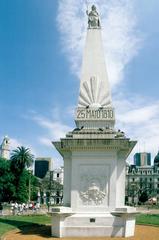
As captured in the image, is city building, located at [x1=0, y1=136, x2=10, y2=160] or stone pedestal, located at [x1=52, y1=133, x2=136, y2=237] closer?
stone pedestal, located at [x1=52, y1=133, x2=136, y2=237]

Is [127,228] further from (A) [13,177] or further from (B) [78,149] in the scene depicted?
(A) [13,177]

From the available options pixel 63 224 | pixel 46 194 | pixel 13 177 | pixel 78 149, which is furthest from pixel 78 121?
pixel 46 194

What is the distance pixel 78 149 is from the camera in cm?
1994

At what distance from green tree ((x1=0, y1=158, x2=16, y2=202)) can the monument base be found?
4501cm

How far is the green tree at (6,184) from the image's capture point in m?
62.8

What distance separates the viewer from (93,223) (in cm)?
1920

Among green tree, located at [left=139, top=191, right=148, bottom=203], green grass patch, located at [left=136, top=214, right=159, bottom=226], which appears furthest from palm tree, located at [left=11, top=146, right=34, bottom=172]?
green tree, located at [left=139, top=191, right=148, bottom=203]

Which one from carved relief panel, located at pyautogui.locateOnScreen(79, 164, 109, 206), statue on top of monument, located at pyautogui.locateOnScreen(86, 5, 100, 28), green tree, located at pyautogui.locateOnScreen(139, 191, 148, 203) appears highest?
statue on top of monument, located at pyautogui.locateOnScreen(86, 5, 100, 28)

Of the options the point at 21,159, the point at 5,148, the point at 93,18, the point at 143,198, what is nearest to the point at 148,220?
the point at 93,18

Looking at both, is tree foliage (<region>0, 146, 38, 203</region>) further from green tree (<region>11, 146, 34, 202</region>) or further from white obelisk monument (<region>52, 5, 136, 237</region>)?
white obelisk monument (<region>52, 5, 136, 237</region>)

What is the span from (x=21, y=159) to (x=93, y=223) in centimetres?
4587

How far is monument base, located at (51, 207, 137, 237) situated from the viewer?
18.9 m

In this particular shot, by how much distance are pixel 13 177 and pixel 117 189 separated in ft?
151

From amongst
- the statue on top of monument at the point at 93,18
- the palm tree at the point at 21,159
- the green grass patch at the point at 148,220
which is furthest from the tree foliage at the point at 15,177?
the statue on top of monument at the point at 93,18
